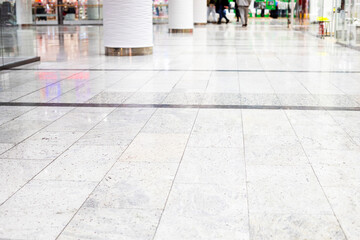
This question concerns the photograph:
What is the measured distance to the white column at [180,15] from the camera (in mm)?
21828

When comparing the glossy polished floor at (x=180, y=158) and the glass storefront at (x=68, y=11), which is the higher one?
the glass storefront at (x=68, y=11)

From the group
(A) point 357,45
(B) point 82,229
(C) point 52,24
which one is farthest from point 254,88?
(C) point 52,24

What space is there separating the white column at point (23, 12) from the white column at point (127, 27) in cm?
180

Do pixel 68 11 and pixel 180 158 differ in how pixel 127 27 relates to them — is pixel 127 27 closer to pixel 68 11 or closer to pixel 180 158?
pixel 180 158

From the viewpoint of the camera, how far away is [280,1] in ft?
130

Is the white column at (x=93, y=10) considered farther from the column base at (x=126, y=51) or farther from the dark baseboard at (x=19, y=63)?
the dark baseboard at (x=19, y=63)

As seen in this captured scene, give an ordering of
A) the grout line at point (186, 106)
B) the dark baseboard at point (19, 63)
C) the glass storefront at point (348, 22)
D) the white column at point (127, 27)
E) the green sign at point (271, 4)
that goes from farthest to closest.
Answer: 1. the green sign at point (271, 4)
2. the glass storefront at point (348, 22)
3. the white column at point (127, 27)
4. the dark baseboard at point (19, 63)
5. the grout line at point (186, 106)

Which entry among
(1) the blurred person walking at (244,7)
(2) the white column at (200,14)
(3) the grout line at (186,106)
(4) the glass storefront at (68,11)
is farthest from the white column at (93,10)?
(3) the grout line at (186,106)

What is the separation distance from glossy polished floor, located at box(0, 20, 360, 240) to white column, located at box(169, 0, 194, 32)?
14125 millimetres

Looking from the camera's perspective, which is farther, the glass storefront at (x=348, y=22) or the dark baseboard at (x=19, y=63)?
the glass storefront at (x=348, y=22)

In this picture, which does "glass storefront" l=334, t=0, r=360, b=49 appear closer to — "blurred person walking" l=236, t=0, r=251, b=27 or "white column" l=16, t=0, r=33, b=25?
"white column" l=16, t=0, r=33, b=25

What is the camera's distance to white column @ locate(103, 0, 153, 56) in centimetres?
1115

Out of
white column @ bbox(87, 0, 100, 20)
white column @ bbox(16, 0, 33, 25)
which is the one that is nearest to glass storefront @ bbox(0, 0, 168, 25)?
white column @ bbox(87, 0, 100, 20)

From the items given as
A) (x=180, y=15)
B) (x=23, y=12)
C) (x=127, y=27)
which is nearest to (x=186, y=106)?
(x=127, y=27)
